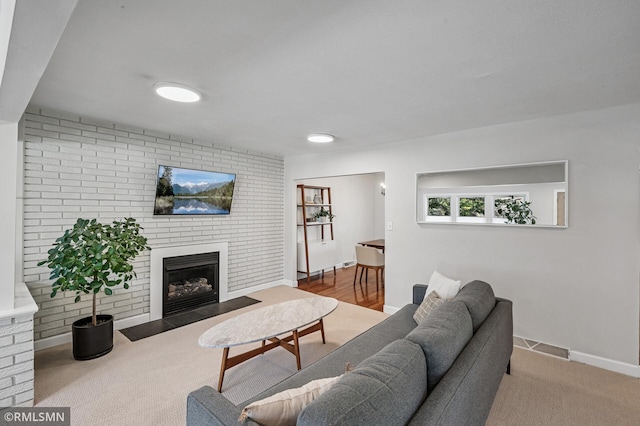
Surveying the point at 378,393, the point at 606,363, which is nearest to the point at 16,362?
the point at 378,393

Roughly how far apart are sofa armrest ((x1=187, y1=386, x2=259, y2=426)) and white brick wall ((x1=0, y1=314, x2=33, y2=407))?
172 cm

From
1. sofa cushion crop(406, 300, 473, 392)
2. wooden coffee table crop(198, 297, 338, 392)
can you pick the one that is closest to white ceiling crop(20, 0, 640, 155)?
sofa cushion crop(406, 300, 473, 392)

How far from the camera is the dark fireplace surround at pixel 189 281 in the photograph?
12.4 feet

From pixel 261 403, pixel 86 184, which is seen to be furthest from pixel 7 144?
pixel 261 403

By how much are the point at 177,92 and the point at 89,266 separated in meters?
1.71

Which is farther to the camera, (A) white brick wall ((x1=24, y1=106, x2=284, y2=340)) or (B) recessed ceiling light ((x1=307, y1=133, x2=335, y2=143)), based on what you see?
(B) recessed ceiling light ((x1=307, y1=133, x2=335, y2=143))

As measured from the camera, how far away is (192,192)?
3.92 m

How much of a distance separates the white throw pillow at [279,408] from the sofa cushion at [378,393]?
6.4 inches

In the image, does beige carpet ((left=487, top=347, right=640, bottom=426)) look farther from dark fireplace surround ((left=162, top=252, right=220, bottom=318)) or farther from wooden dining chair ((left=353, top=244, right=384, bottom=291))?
dark fireplace surround ((left=162, top=252, right=220, bottom=318))

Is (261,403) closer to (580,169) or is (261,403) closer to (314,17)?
(314,17)

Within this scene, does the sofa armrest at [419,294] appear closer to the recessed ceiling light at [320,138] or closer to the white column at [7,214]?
the recessed ceiling light at [320,138]

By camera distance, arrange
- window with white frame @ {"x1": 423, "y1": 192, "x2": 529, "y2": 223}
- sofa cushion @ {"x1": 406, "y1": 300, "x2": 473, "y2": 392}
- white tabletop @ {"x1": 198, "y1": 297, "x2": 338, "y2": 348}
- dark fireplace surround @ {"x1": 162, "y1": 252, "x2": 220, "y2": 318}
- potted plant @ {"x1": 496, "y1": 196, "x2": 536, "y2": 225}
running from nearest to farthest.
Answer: sofa cushion @ {"x1": 406, "y1": 300, "x2": 473, "y2": 392} → white tabletop @ {"x1": 198, "y1": 297, "x2": 338, "y2": 348} → potted plant @ {"x1": 496, "y1": 196, "x2": 536, "y2": 225} → window with white frame @ {"x1": 423, "y1": 192, "x2": 529, "y2": 223} → dark fireplace surround @ {"x1": 162, "y1": 252, "x2": 220, "y2": 318}

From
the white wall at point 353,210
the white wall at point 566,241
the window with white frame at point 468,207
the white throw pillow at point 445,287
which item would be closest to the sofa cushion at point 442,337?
the white throw pillow at point 445,287

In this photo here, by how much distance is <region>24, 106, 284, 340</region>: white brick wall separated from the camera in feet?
9.25
